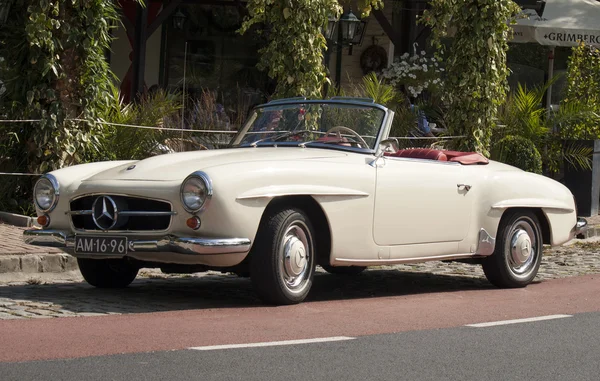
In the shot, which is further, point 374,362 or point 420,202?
point 420,202

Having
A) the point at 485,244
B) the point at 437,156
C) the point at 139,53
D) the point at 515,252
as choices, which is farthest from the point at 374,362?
the point at 139,53

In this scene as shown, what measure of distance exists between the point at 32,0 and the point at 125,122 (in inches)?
77.7

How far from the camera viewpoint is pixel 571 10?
20.4 meters

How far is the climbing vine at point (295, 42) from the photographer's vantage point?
46.0 ft

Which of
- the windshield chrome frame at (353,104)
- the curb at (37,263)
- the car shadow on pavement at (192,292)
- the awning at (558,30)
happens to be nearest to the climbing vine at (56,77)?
the curb at (37,263)

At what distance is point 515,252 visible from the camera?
943 centimetres

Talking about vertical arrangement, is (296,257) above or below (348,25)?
below

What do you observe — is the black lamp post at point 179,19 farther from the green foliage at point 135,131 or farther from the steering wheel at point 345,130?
the steering wheel at point 345,130

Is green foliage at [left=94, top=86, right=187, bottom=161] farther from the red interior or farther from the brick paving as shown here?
the red interior

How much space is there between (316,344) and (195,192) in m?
1.52

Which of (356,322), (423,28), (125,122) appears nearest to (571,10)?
(423,28)

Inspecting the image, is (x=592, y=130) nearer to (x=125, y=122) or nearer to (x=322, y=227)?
(x=125, y=122)

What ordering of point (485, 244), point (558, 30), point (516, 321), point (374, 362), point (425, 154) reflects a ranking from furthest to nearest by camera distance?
point (558, 30) → point (425, 154) → point (485, 244) → point (516, 321) → point (374, 362)

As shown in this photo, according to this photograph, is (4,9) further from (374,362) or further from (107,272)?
(374,362)
